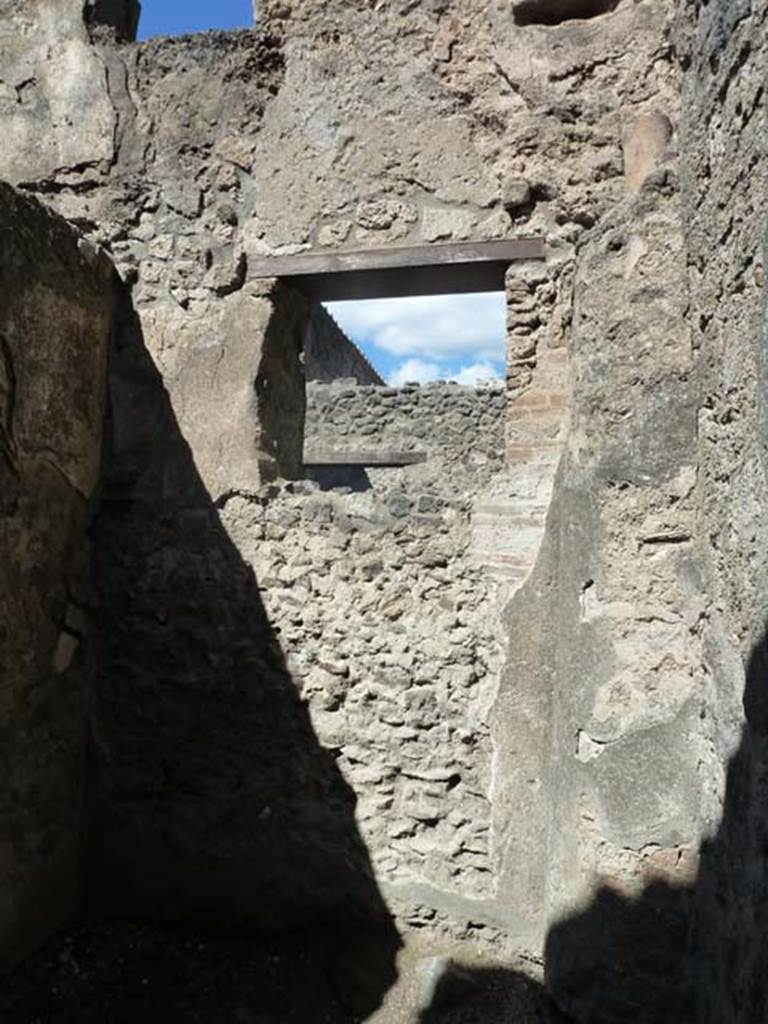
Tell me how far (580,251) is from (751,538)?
→ 1202mm

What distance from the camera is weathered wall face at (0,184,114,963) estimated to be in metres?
2.49

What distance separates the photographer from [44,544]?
2693 millimetres

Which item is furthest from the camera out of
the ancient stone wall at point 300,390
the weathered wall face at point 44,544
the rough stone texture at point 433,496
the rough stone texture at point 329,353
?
the rough stone texture at point 329,353

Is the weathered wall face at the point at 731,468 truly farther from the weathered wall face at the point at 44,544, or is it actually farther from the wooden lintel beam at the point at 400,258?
the weathered wall face at the point at 44,544

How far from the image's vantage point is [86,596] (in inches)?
116

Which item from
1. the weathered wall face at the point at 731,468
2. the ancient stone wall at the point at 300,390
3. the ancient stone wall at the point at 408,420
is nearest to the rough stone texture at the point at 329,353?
the ancient stone wall at the point at 408,420

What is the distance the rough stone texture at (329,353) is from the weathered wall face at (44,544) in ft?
23.7

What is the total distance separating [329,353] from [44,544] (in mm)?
8939

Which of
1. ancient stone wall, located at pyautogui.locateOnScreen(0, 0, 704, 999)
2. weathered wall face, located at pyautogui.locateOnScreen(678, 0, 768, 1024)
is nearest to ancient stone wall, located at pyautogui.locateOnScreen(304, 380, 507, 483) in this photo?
ancient stone wall, located at pyautogui.locateOnScreen(0, 0, 704, 999)

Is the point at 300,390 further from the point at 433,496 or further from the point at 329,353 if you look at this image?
the point at 329,353

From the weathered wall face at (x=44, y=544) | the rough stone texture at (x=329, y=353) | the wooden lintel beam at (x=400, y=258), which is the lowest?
the weathered wall face at (x=44, y=544)

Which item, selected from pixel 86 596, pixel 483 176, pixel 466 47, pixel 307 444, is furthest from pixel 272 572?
pixel 307 444

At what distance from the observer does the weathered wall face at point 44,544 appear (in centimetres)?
249

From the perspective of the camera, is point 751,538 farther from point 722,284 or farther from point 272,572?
point 272,572
